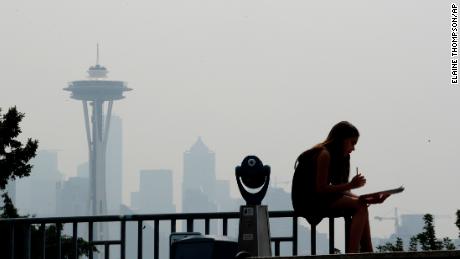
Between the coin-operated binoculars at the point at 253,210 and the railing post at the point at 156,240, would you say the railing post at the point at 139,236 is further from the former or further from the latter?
the coin-operated binoculars at the point at 253,210

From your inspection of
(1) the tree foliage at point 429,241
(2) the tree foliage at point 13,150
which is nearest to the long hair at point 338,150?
(1) the tree foliage at point 429,241

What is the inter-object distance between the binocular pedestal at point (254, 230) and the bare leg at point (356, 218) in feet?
2.22

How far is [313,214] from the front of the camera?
11.8m

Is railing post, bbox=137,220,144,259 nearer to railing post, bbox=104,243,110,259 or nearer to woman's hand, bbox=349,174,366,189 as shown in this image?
railing post, bbox=104,243,110,259

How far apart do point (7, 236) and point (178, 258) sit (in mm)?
2779

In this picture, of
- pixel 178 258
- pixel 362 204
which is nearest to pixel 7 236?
pixel 178 258

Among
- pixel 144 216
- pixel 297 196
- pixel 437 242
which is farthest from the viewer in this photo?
pixel 437 242

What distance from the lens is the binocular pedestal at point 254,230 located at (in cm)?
1105

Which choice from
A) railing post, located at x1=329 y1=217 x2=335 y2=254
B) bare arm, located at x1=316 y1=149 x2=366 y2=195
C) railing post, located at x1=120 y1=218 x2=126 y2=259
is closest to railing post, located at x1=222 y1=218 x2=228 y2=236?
railing post, located at x1=120 y1=218 x2=126 y2=259

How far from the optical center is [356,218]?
11.4 metres

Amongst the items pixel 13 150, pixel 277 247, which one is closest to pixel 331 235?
pixel 277 247

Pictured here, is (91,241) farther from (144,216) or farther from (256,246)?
(256,246)

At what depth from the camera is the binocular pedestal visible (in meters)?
11.0

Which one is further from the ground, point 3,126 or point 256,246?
point 3,126
